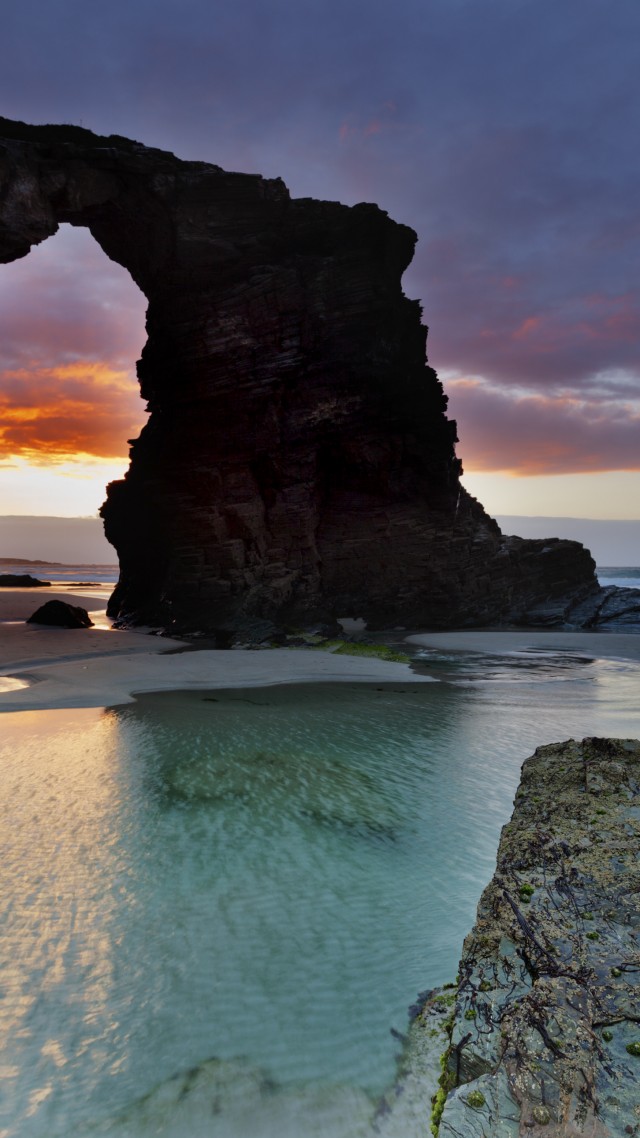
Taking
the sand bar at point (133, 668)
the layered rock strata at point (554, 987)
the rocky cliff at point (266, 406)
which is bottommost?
the sand bar at point (133, 668)

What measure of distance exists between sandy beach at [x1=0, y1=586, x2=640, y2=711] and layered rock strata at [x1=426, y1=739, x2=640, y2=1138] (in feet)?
39.0

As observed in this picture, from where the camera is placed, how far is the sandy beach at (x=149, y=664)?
14984mm

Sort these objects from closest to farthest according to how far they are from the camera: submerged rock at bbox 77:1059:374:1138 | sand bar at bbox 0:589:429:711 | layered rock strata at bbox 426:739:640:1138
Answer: layered rock strata at bbox 426:739:640:1138 → submerged rock at bbox 77:1059:374:1138 → sand bar at bbox 0:589:429:711

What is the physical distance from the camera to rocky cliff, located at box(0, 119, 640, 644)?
28906 millimetres

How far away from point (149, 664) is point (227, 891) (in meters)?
14.2

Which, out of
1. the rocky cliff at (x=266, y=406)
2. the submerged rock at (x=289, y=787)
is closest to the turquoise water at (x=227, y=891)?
the submerged rock at (x=289, y=787)

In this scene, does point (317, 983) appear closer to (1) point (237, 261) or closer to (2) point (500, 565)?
(1) point (237, 261)

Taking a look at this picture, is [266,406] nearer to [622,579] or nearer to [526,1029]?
[526,1029]

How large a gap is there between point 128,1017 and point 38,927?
4.63 feet

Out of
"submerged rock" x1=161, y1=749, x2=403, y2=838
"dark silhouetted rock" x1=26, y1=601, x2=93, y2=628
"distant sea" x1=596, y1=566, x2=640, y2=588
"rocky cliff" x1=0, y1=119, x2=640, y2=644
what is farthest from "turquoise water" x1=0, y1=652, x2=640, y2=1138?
"distant sea" x1=596, y1=566, x2=640, y2=588

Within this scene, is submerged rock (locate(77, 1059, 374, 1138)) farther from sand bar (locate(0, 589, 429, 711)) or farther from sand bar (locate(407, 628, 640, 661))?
sand bar (locate(407, 628, 640, 661))

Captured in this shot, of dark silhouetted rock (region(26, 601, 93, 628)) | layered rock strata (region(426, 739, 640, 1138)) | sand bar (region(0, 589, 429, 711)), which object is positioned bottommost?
sand bar (region(0, 589, 429, 711))

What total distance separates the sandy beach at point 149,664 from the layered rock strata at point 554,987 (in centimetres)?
1189

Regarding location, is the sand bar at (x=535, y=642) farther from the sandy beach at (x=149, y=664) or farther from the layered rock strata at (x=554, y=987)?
the layered rock strata at (x=554, y=987)
